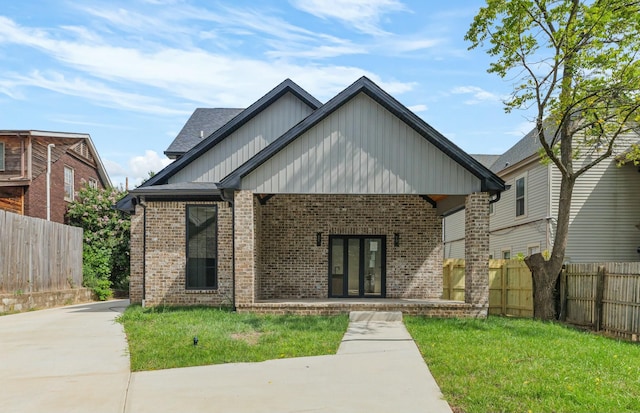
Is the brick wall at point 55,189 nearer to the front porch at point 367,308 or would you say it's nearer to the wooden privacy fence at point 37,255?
the wooden privacy fence at point 37,255

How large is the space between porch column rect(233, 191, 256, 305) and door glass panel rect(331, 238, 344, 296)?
366 cm

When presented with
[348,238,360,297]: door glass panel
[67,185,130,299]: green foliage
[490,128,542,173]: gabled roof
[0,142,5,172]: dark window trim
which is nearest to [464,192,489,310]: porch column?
[348,238,360,297]: door glass panel

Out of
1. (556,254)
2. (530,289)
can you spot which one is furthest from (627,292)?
(530,289)

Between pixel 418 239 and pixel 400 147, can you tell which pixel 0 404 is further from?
pixel 418 239

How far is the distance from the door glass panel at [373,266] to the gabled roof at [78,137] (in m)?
15.0

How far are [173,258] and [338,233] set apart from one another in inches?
189

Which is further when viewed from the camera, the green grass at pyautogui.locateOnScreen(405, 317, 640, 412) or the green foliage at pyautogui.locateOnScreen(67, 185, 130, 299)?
the green foliage at pyautogui.locateOnScreen(67, 185, 130, 299)

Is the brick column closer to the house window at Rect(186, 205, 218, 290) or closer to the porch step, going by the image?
the house window at Rect(186, 205, 218, 290)

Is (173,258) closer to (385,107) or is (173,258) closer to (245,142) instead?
(245,142)

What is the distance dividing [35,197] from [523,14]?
790 inches

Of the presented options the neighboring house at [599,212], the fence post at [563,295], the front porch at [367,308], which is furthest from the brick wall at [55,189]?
the fence post at [563,295]

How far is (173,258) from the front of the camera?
15.7m

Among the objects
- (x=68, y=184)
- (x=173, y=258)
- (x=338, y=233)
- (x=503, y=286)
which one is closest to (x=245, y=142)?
(x=338, y=233)

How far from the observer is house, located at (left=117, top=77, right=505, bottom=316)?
45.3 ft
